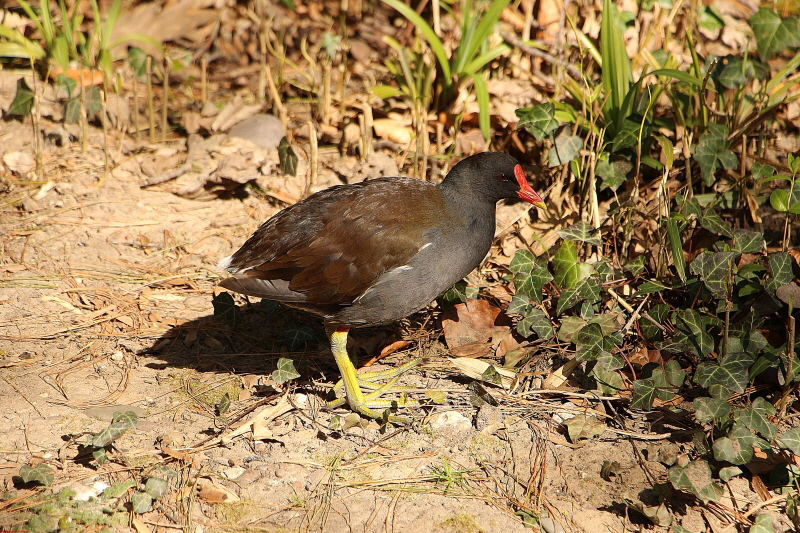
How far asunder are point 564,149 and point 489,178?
2.88 ft

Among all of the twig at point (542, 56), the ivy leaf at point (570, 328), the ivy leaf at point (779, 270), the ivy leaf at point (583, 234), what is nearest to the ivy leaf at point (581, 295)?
the ivy leaf at point (570, 328)

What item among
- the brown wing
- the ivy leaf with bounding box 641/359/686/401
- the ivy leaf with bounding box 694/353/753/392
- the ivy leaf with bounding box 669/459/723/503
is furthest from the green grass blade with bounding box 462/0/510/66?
the ivy leaf with bounding box 669/459/723/503

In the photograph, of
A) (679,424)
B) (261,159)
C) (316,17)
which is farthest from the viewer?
(316,17)

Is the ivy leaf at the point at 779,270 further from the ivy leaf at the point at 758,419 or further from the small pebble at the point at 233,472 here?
the small pebble at the point at 233,472

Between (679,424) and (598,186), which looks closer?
(679,424)

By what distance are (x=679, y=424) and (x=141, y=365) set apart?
109 inches

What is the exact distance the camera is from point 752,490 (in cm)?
314

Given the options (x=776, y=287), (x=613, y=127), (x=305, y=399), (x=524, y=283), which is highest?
(x=613, y=127)

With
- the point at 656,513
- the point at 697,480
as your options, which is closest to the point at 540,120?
the point at 697,480

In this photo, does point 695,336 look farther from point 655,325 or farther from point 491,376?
point 491,376

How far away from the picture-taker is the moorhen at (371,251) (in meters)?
3.61

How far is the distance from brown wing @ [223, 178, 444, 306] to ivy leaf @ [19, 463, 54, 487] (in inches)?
47.6

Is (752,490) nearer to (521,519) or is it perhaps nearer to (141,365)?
(521,519)

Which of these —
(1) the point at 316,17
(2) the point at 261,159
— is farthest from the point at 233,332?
(1) the point at 316,17
